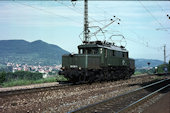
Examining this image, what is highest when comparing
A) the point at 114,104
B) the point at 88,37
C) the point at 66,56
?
the point at 88,37

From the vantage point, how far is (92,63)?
67.2 feet

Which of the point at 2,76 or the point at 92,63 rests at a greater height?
the point at 92,63

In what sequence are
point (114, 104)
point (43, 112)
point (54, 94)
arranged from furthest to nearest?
point (54, 94) < point (114, 104) < point (43, 112)

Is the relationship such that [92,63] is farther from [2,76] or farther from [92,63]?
[2,76]

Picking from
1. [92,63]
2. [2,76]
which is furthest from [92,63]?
[2,76]

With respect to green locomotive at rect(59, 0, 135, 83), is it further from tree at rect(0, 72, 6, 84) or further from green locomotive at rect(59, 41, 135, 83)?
tree at rect(0, 72, 6, 84)

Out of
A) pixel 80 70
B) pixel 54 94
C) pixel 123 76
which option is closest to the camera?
pixel 54 94

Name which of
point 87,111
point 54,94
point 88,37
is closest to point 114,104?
point 87,111

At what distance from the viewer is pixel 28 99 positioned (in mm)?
11781

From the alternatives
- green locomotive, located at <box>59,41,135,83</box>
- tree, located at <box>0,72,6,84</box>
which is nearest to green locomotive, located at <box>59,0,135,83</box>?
green locomotive, located at <box>59,41,135,83</box>

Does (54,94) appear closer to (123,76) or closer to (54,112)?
(54,112)

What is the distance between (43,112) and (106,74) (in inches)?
562

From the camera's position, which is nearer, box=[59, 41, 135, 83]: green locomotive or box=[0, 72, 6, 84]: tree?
box=[0, 72, 6, 84]: tree

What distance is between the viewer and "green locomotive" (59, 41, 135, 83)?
19891 millimetres
